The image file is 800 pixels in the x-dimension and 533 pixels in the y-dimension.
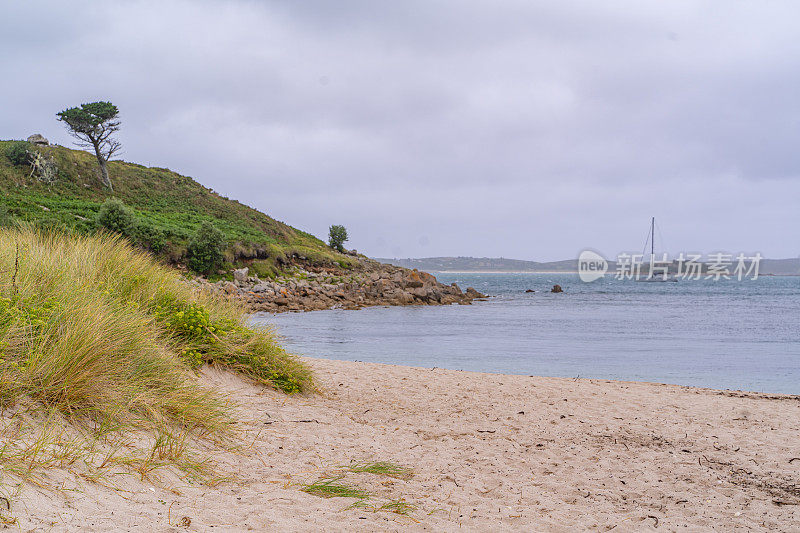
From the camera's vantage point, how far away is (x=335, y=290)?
116 ft

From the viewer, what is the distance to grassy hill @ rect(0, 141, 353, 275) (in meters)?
34.4

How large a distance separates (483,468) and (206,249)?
3254cm

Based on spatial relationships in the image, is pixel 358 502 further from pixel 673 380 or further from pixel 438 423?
pixel 673 380

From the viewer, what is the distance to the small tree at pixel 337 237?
5631 centimetres

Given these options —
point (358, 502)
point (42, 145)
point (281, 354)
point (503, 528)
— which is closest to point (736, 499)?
point (503, 528)

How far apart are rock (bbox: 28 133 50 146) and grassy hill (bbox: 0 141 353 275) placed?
187cm

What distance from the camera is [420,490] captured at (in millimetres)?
4270

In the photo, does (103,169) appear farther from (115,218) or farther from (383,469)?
(383,469)

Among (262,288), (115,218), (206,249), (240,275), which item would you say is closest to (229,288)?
(262,288)

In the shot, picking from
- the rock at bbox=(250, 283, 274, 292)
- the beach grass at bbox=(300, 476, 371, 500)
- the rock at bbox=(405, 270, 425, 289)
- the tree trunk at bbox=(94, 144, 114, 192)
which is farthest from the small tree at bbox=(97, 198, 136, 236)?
the beach grass at bbox=(300, 476, 371, 500)

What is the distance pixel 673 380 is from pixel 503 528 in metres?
9.41

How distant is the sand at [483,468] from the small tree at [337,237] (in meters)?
48.0

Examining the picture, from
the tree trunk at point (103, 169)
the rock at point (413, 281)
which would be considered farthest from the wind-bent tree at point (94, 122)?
the rock at point (413, 281)

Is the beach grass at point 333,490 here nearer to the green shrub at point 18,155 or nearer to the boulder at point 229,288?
the boulder at point 229,288
